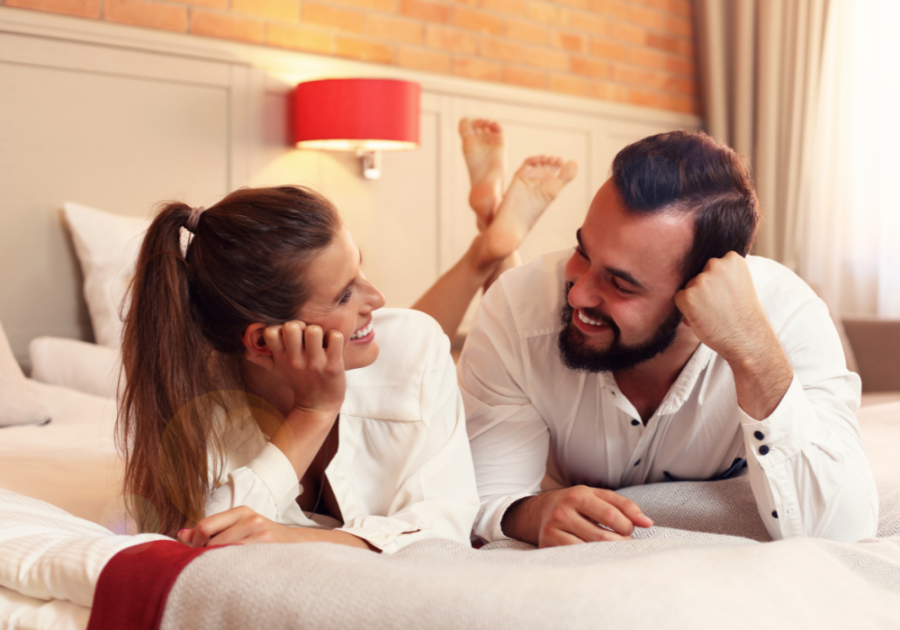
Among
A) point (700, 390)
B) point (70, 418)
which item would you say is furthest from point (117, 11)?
point (700, 390)

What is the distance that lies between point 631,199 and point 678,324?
22cm

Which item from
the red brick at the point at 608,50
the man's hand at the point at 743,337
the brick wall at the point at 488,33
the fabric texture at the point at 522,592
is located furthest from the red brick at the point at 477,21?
the fabric texture at the point at 522,592

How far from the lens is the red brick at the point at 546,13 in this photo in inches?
134

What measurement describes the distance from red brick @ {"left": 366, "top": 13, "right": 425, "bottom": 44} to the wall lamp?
→ 19.3 inches

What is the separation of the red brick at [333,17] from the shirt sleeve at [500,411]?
1.83 meters

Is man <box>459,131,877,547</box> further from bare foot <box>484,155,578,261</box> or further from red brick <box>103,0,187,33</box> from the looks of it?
red brick <box>103,0,187,33</box>

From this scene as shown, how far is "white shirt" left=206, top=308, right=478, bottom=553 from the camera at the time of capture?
3.25 feet

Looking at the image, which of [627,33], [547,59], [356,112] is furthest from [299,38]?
[627,33]

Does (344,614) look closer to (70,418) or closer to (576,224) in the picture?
(70,418)

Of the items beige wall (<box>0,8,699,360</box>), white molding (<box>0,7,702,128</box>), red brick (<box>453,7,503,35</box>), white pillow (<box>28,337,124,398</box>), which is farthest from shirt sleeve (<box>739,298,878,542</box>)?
red brick (<box>453,7,503,35</box>)

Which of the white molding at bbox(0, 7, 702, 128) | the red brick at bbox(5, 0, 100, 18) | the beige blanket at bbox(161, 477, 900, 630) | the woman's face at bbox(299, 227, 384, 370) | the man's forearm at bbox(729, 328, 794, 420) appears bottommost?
the beige blanket at bbox(161, 477, 900, 630)

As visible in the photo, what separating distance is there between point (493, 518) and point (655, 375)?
38cm

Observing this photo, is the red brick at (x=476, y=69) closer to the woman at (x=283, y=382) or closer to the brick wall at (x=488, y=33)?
the brick wall at (x=488, y=33)

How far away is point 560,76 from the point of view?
3516 mm
